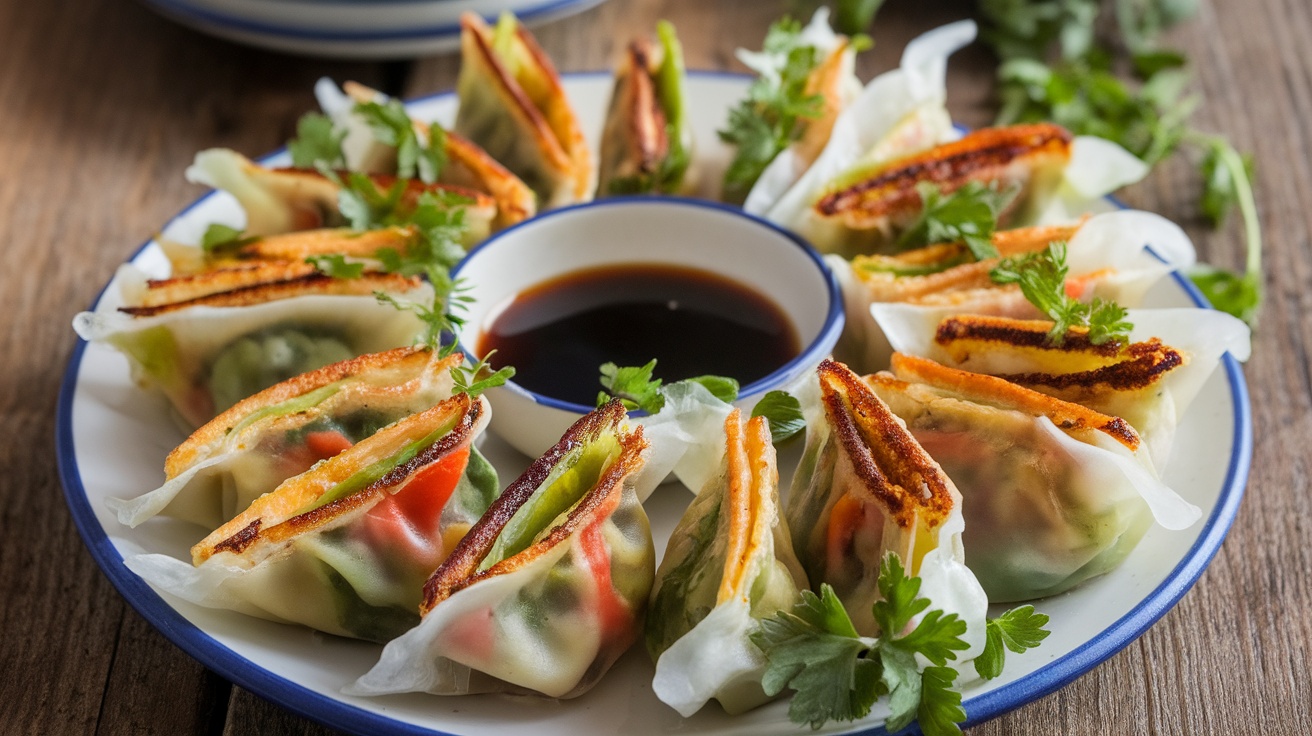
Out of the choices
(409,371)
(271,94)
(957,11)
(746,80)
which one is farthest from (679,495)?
(957,11)

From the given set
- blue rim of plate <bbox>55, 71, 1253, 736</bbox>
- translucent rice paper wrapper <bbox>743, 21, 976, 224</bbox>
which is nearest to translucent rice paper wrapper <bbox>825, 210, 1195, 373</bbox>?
translucent rice paper wrapper <bbox>743, 21, 976, 224</bbox>

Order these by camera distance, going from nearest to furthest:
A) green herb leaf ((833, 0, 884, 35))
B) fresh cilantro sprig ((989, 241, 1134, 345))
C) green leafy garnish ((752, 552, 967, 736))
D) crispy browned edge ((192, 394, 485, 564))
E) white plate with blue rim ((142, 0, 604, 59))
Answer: green leafy garnish ((752, 552, 967, 736))
crispy browned edge ((192, 394, 485, 564))
fresh cilantro sprig ((989, 241, 1134, 345))
white plate with blue rim ((142, 0, 604, 59))
green herb leaf ((833, 0, 884, 35))

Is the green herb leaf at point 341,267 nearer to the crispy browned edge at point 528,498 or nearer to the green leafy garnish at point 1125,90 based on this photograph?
the crispy browned edge at point 528,498

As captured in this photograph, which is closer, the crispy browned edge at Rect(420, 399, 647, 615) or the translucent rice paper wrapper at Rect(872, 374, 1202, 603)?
the crispy browned edge at Rect(420, 399, 647, 615)

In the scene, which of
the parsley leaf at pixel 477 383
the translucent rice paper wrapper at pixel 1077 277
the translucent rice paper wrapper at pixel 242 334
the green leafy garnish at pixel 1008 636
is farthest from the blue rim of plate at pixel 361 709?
the parsley leaf at pixel 477 383

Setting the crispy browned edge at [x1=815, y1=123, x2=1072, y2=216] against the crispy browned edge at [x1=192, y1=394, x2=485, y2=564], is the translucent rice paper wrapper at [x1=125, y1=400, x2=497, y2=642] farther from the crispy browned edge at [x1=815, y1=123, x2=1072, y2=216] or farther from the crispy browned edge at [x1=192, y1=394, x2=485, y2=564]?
the crispy browned edge at [x1=815, y1=123, x2=1072, y2=216]
